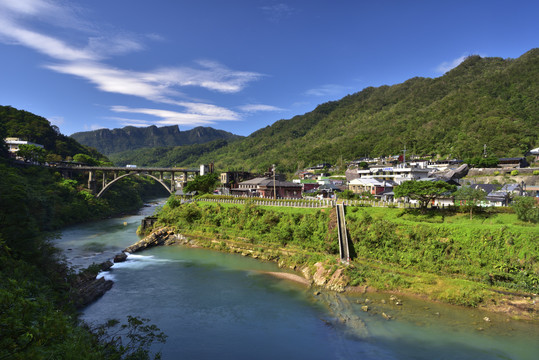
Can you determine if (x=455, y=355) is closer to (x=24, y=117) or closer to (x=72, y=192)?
(x=72, y=192)

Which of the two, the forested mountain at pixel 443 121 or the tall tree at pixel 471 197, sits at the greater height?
the forested mountain at pixel 443 121

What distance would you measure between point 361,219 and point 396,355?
50.9ft

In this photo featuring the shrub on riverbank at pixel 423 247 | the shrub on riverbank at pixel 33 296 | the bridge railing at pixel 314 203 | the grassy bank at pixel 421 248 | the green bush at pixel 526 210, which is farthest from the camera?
the bridge railing at pixel 314 203

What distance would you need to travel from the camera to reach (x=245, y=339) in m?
17.6

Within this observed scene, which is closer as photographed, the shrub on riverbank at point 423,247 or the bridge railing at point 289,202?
the shrub on riverbank at point 423,247

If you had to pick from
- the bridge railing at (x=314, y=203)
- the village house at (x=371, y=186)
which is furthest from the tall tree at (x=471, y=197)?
the village house at (x=371, y=186)

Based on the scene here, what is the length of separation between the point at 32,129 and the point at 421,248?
101 metres

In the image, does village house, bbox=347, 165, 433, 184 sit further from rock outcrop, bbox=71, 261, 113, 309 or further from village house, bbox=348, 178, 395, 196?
rock outcrop, bbox=71, 261, 113, 309

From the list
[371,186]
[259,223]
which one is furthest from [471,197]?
[371,186]

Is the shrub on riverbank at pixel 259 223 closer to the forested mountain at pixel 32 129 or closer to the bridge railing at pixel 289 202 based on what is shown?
the bridge railing at pixel 289 202

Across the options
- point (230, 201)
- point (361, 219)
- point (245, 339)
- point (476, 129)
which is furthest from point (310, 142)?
point (245, 339)

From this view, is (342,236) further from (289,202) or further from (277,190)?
(277,190)

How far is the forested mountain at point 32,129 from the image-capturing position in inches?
3078

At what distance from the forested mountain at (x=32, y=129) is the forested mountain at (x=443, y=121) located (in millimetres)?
72061
